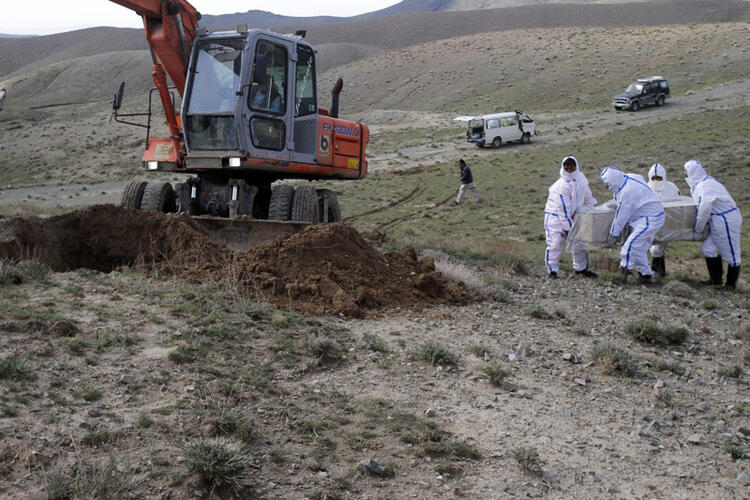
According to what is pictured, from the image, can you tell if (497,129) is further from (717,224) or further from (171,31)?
(171,31)

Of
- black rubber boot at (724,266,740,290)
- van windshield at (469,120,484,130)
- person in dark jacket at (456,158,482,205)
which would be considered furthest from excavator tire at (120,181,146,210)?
van windshield at (469,120,484,130)

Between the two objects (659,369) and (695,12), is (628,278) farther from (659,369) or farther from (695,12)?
(695,12)

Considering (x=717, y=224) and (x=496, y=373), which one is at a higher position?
(x=717, y=224)

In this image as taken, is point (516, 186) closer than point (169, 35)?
No

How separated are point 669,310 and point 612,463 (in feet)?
16.6

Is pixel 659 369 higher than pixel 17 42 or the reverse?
the reverse

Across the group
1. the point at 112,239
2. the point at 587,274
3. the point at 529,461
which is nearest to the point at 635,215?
the point at 587,274

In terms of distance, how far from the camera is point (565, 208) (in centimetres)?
1076

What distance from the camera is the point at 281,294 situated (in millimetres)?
7906

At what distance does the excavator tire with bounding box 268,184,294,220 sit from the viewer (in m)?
10.4

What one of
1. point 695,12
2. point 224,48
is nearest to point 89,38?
point 695,12

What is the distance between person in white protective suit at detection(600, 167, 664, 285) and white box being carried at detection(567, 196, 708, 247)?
15 cm

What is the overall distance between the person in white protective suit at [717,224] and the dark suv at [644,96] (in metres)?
35.6

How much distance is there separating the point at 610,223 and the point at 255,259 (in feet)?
19.5
